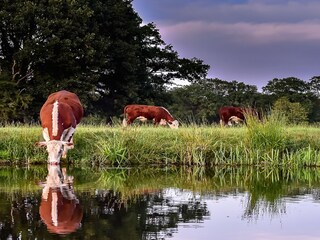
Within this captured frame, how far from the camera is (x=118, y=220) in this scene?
25.2 feet

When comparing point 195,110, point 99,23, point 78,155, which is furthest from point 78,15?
point 195,110

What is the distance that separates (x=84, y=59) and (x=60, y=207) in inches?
870

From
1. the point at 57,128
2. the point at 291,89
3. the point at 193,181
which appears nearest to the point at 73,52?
the point at 57,128

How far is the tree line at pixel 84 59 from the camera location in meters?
28.7

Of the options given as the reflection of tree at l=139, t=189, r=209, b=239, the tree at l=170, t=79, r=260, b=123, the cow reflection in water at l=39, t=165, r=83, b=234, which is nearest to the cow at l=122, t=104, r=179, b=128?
the cow reflection in water at l=39, t=165, r=83, b=234

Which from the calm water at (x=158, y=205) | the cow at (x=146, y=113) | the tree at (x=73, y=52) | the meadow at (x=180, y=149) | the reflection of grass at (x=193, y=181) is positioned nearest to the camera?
the calm water at (x=158, y=205)

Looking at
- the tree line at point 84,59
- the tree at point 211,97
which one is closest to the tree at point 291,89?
the tree at point 211,97

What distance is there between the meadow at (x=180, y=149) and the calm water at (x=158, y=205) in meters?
1.68

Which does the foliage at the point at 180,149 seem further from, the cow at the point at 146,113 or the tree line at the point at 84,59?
the cow at the point at 146,113

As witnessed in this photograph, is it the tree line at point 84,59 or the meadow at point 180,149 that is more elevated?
the tree line at point 84,59

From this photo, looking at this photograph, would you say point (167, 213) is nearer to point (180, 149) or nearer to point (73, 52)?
point (180, 149)

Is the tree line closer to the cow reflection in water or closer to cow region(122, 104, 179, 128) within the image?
cow region(122, 104, 179, 128)

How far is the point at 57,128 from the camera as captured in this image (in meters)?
14.7

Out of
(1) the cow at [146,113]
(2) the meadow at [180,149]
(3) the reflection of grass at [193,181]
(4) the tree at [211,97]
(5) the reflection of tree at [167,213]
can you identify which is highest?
(4) the tree at [211,97]
